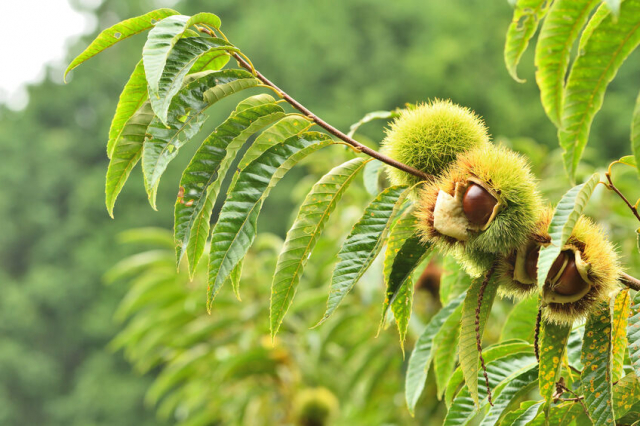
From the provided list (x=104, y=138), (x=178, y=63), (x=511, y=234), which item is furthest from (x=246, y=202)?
(x=104, y=138)

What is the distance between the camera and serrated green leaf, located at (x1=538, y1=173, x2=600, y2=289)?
512 mm

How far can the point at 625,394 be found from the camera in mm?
646

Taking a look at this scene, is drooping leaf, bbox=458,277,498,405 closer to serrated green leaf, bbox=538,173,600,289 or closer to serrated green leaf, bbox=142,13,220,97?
serrated green leaf, bbox=538,173,600,289

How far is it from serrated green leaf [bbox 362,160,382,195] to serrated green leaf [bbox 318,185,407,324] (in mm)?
220

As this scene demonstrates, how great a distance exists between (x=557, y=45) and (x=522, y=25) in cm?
4

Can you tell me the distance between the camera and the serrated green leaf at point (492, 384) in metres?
0.77

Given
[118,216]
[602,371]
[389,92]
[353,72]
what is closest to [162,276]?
[602,371]

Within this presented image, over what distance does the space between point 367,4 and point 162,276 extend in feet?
37.3

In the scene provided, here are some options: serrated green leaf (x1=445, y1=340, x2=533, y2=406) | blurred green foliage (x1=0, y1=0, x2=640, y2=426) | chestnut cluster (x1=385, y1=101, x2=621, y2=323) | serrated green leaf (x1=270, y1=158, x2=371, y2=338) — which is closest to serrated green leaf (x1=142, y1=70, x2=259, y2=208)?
serrated green leaf (x1=270, y1=158, x2=371, y2=338)

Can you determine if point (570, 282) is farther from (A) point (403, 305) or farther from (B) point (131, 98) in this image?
(B) point (131, 98)

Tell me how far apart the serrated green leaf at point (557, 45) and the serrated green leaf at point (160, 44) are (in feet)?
1.13

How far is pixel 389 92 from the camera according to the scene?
10.6 m

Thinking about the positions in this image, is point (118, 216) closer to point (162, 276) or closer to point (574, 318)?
point (162, 276)

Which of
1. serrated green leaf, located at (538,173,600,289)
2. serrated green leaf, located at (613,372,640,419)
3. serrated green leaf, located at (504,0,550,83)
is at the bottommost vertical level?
serrated green leaf, located at (613,372,640,419)
